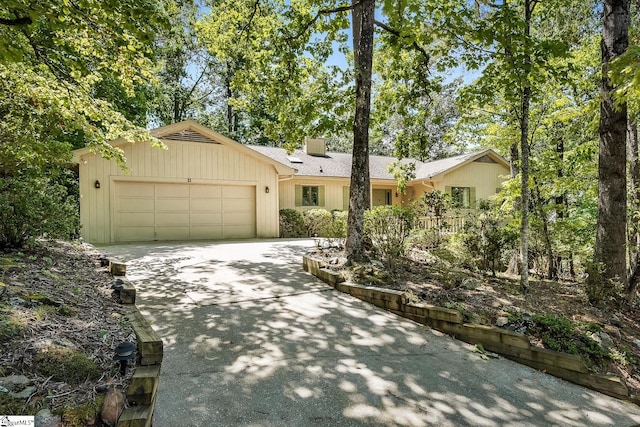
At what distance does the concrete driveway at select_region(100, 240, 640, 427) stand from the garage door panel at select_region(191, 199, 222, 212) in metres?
7.36

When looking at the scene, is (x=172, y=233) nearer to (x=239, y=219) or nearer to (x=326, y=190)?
(x=239, y=219)

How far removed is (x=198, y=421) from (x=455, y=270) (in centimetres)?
463

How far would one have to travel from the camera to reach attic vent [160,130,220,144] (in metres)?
11.4

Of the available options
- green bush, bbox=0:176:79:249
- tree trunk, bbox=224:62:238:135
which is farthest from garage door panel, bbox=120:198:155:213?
tree trunk, bbox=224:62:238:135

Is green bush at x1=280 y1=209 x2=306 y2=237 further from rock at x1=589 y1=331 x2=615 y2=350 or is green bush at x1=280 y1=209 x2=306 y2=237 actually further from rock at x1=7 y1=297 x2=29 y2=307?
rock at x1=589 y1=331 x2=615 y2=350

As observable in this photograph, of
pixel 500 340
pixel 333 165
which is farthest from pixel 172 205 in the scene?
pixel 500 340

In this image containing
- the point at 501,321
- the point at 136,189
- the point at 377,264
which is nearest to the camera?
the point at 501,321

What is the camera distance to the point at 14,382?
187cm

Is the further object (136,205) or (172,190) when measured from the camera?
(172,190)

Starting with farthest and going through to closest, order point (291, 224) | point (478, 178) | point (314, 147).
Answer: point (314, 147), point (478, 178), point (291, 224)

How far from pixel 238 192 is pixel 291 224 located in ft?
8.19

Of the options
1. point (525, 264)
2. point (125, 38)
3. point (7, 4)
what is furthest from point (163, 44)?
point (525, 264)

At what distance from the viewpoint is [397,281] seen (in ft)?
16.9

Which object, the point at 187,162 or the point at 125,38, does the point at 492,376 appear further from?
the point at 187,162
